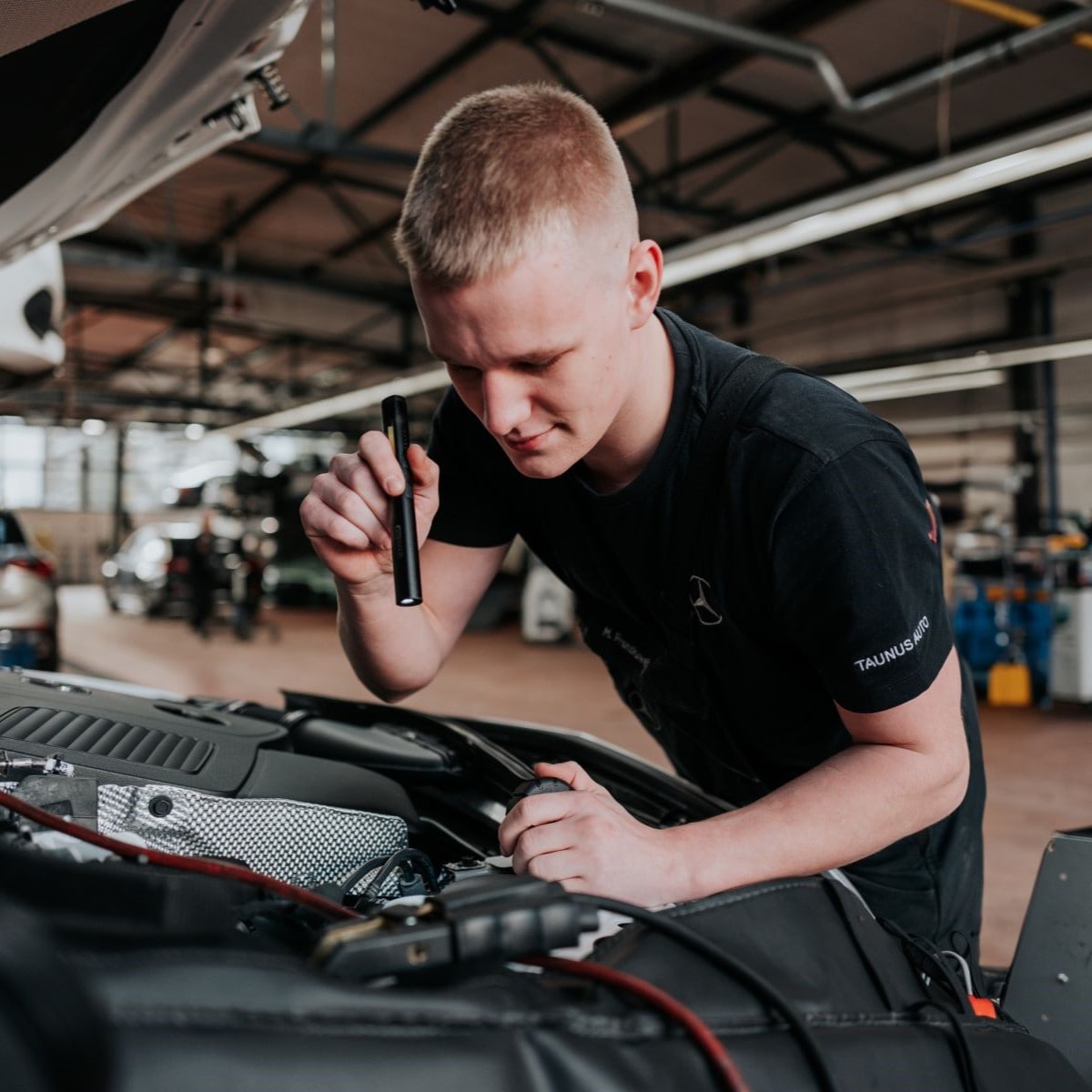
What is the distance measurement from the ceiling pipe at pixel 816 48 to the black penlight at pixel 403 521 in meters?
3.88

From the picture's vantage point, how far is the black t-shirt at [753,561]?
0.82 m

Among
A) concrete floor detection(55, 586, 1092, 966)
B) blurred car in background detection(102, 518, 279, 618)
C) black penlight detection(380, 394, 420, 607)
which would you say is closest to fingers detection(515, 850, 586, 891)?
black penlight detection(380, 394, 420, 607)

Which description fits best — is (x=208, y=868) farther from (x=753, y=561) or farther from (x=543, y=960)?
(x=753, y=561)

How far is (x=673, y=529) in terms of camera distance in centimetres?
99

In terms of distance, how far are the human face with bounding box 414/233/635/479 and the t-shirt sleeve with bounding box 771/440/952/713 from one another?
20cm

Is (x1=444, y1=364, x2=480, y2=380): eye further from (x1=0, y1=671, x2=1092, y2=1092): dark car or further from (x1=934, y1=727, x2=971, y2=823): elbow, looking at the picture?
(x1=934, y1=727, x2=971, y2=823): elbow

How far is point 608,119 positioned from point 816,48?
181cm

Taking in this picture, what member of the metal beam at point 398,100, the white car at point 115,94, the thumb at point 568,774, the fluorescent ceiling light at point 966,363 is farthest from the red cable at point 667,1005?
the fluorescent ceiling light at point 966,363

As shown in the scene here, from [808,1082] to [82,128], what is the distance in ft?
4.08

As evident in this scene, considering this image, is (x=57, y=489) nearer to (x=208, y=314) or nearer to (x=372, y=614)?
(x=208, y=314)

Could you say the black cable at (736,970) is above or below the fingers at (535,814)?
below

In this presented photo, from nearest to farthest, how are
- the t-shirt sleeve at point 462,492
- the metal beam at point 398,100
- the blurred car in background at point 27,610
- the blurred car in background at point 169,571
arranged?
the t-shirt sleeve at point 462,492 → the blurred car in background at point 27,610 → the metal beam at point 398,100 → the blurred car in background at point 169,571

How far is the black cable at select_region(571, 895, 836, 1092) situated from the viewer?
1.73 ft

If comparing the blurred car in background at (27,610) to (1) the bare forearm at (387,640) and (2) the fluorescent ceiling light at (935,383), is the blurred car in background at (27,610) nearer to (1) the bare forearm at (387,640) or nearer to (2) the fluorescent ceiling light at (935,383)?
(1) the bare forearm at (387,640)
